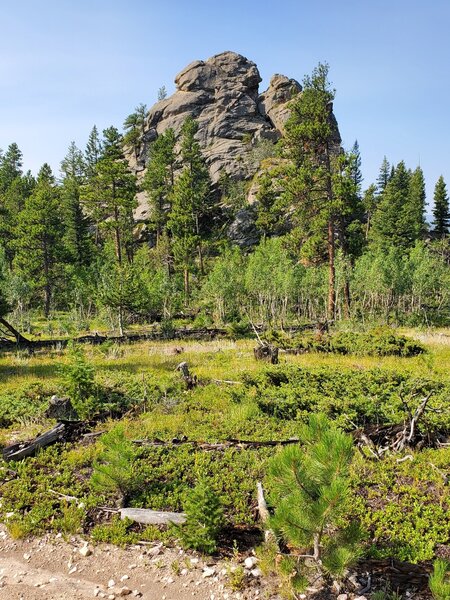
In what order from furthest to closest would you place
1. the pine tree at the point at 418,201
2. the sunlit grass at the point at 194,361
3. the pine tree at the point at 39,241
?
1. the pine tree at the point at 418,201
2. the pine tree at the point at 39,241
3. the sunlit grass at the point at 194,361

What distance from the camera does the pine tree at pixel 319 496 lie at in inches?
137

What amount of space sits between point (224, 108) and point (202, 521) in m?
92.4

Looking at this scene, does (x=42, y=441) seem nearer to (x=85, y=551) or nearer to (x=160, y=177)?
(x=85, y=551)

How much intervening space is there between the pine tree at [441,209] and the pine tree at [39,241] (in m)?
71.2

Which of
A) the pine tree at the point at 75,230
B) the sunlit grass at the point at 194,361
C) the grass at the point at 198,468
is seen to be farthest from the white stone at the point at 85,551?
the pine tree at the point at 75,230

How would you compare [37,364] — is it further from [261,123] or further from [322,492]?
[261,123]

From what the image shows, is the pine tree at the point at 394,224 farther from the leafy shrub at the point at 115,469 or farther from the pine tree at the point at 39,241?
the leafy shrub at the point at 115,469

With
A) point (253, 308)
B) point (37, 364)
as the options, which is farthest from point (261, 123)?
point (37, 364)

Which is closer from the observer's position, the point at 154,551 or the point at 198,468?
the point at 154,551

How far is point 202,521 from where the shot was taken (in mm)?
4848

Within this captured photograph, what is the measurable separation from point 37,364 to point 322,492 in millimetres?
15463

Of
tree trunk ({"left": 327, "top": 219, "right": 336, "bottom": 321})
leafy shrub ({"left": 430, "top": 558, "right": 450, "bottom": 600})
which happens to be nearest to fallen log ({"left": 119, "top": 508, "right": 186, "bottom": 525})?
leafy shrub ({"left": 430, "top": 558, "right": 450, "bottom": 600})

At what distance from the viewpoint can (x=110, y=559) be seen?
480cm

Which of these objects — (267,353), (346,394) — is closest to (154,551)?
(346,394)
